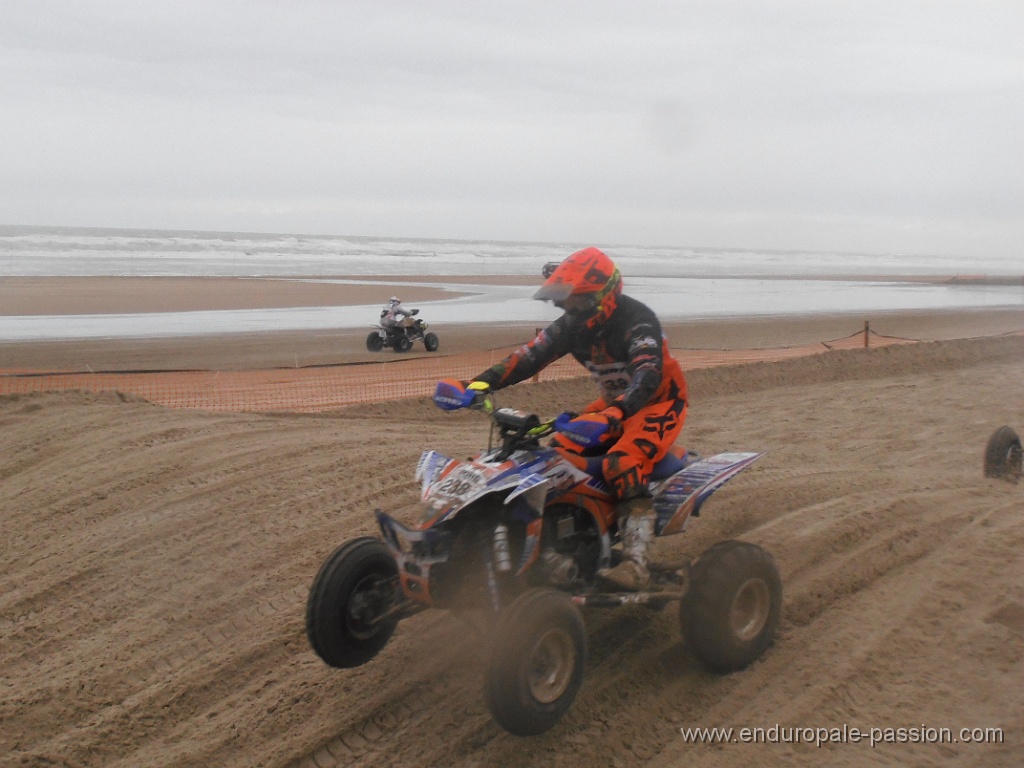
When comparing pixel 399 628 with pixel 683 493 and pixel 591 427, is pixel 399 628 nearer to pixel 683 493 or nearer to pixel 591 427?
pixel 591 427

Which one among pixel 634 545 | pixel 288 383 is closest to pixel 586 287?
pixel 634 545

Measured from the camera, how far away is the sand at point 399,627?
4.14 meters

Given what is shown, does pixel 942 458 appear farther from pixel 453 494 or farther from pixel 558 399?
pixel 453 494

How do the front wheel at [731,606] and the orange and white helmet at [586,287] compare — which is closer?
the front wheel at [731,606]

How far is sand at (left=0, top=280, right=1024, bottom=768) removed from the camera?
4.14 m

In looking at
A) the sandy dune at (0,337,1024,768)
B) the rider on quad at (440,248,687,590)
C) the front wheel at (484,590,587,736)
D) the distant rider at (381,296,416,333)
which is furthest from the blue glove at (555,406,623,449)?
the distant rider at (381,296,416,333)

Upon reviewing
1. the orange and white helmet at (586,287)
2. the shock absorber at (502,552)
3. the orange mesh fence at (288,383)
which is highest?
the orange and white helmet at (586,287)

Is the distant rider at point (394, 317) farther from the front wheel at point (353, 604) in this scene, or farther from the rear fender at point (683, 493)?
the front wheel at point (353, 604)

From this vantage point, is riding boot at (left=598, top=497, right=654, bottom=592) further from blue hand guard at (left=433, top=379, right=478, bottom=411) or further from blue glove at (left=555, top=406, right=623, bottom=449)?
blue hand guard at (left=433, top=379, right=478, bottom=411)

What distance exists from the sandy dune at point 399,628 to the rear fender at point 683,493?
2.18 feet

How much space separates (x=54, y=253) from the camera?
6316cm

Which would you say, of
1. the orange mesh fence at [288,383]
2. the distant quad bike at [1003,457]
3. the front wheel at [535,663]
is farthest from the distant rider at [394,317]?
the front wheel at [535,663]

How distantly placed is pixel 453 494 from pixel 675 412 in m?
1.55

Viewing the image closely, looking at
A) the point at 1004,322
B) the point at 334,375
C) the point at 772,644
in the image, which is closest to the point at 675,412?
the point at 772,644
